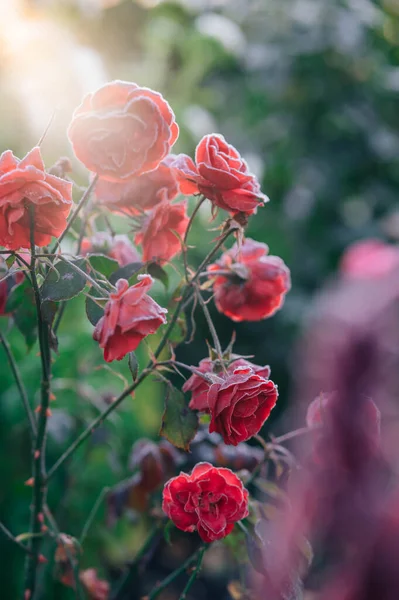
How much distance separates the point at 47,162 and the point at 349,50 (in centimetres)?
155

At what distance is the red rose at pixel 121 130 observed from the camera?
54cm

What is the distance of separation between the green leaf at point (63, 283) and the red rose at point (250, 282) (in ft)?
0.53

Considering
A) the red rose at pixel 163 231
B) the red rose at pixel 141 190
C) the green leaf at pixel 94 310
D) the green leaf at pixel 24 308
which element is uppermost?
the red rose at pixel 141 190

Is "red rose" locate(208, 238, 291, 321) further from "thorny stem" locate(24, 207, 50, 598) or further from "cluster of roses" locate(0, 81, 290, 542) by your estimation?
"thorny stem" locate(24, 207, 50, 598)

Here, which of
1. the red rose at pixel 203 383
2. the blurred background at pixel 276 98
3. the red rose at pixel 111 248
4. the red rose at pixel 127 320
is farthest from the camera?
the blurred background at pixel 276 98

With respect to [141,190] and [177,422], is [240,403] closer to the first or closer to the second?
[177,422]

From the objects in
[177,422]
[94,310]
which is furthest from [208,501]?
[94,310]

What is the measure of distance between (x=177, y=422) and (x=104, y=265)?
160 mm

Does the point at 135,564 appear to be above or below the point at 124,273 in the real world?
below

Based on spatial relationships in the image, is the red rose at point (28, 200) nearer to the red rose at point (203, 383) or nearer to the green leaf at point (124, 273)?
the green leaf at point (124, 273)

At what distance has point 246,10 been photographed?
3152 millimetres

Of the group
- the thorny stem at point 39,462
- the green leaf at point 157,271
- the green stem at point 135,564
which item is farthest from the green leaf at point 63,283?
the green stem at point 135,564

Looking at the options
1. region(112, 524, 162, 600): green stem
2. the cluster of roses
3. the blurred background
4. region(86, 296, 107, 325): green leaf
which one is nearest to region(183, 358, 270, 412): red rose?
the cluster of roses

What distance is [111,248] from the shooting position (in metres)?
0.71
